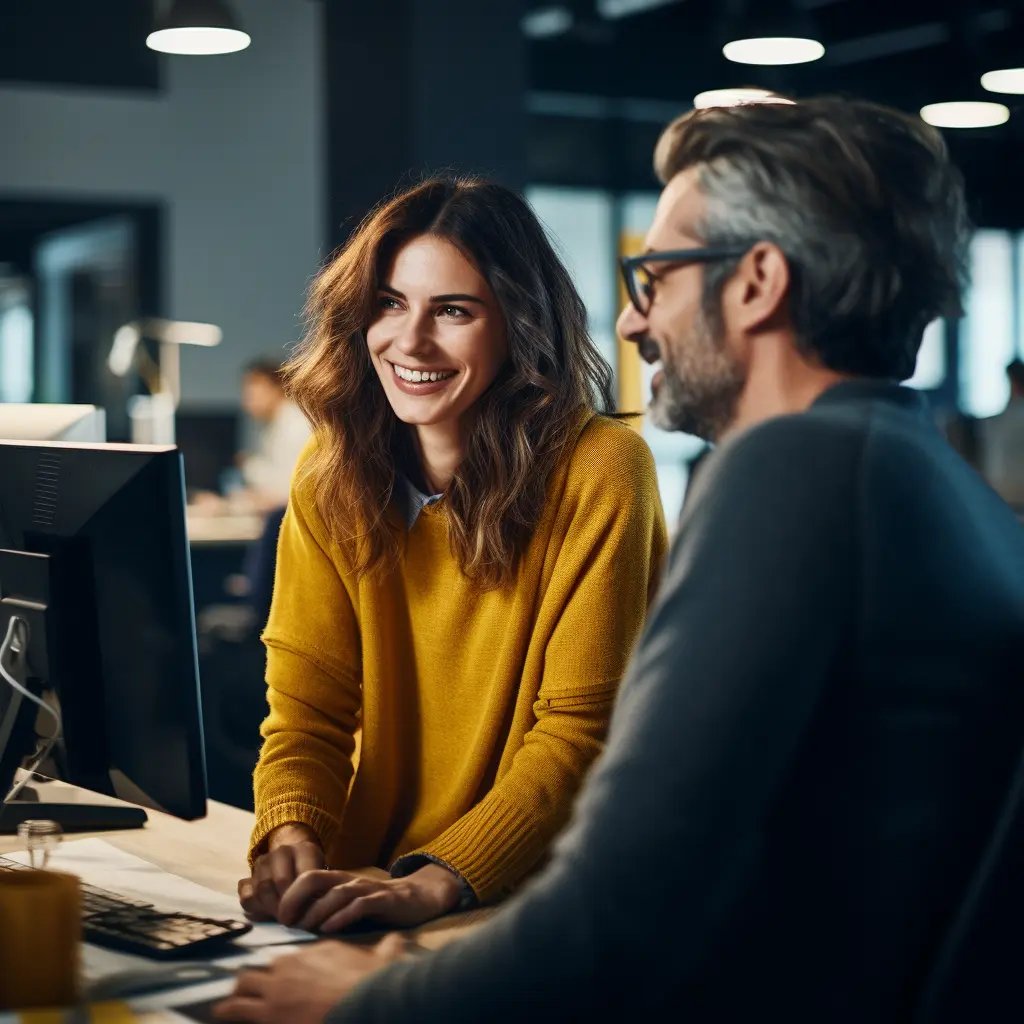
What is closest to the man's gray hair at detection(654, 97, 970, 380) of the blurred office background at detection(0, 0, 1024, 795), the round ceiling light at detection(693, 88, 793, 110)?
the round ceiling light at detection(693, 88, 793, 110)

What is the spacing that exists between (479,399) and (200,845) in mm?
614

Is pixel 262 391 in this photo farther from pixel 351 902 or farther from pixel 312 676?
pixel 351 902

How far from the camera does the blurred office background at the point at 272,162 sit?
6480mm

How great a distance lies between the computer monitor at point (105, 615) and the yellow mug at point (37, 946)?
393mm

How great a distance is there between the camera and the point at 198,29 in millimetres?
4656

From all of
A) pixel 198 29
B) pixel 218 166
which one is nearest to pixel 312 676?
pixel 198 29

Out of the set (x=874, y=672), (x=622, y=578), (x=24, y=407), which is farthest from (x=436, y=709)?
(x=874, y=672)

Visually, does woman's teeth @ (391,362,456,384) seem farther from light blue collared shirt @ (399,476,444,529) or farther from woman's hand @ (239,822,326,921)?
woman's hand @ (239,822,326,921)

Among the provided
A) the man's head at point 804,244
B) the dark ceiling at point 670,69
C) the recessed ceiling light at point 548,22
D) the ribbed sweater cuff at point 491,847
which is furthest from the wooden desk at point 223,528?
the man's head at point 804,244

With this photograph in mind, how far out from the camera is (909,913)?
924 millimetres

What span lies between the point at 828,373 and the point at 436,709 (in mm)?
804

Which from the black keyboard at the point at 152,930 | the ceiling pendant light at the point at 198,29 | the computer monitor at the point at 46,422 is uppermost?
the ceiling pendant light at the point at 198,29

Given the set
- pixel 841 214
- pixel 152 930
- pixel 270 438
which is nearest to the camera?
pixel 841 214

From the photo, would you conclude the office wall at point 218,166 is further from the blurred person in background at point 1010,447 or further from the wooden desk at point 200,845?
the wooden desk at point 200,845
